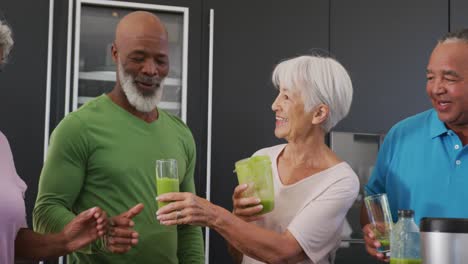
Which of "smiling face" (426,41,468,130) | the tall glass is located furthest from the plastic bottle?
"smiling face" (426,41,468,130)

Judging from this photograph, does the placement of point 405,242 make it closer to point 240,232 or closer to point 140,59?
point 240,232

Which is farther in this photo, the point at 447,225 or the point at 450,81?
the point at 450,81

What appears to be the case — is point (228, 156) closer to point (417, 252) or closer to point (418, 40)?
point (418, 40)

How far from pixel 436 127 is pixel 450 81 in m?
0.19

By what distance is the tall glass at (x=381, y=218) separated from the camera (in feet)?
5.08

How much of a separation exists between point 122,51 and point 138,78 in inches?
4.2

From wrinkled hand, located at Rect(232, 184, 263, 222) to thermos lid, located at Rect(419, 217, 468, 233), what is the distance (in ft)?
1.70

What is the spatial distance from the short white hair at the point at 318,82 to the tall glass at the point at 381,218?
0.41m

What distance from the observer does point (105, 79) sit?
3.35 m

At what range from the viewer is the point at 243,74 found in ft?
11.5

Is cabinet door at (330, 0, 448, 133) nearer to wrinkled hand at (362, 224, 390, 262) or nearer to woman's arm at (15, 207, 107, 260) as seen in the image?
wrinkled hand at (362, 224, 390, 262)

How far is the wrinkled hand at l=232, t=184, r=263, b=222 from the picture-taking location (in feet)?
5.51

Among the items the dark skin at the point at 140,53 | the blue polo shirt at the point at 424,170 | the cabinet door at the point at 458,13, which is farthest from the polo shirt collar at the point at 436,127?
the cabinet door at the point at 458,13

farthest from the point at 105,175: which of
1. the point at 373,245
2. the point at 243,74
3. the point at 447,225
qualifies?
the point at 243,74
